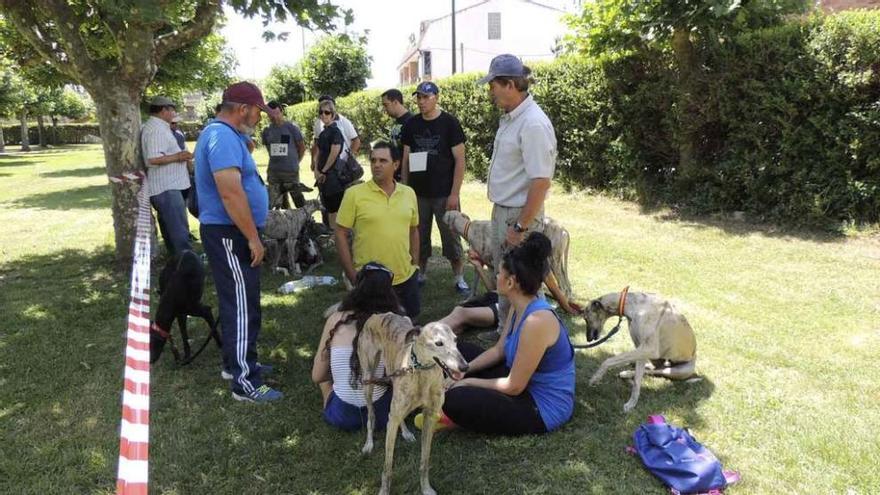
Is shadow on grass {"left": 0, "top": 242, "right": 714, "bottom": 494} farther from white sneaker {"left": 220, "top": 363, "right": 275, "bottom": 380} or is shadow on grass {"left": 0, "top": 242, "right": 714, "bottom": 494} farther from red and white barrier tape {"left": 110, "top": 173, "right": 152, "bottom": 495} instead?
red and white barrier tape {"left": 110, "top": 173, "right": 152, "bottom": 495}

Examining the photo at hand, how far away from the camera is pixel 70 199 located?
44.4 ft

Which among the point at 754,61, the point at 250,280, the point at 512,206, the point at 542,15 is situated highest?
the point at 542,15

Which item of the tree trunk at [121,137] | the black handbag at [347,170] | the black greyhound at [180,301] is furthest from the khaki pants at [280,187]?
the black greyhound at [180,301]

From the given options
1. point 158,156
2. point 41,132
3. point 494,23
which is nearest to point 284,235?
point 158,156

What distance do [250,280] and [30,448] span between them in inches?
58.2

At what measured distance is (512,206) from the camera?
3.95 metres

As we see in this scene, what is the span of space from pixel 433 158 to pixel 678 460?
346 cm

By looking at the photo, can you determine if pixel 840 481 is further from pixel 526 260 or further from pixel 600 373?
pixel 526 260

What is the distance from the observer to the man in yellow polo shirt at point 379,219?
13.6 ft

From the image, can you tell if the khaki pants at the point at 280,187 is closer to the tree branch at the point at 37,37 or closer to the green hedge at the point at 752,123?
the tree branch at the point at 37,37

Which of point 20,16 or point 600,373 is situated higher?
point 20,16

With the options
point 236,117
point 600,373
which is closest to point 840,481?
point 600,373

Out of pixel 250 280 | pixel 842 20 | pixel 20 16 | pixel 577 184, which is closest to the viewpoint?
pixel 250 280

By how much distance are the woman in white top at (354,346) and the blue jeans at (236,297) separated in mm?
624
